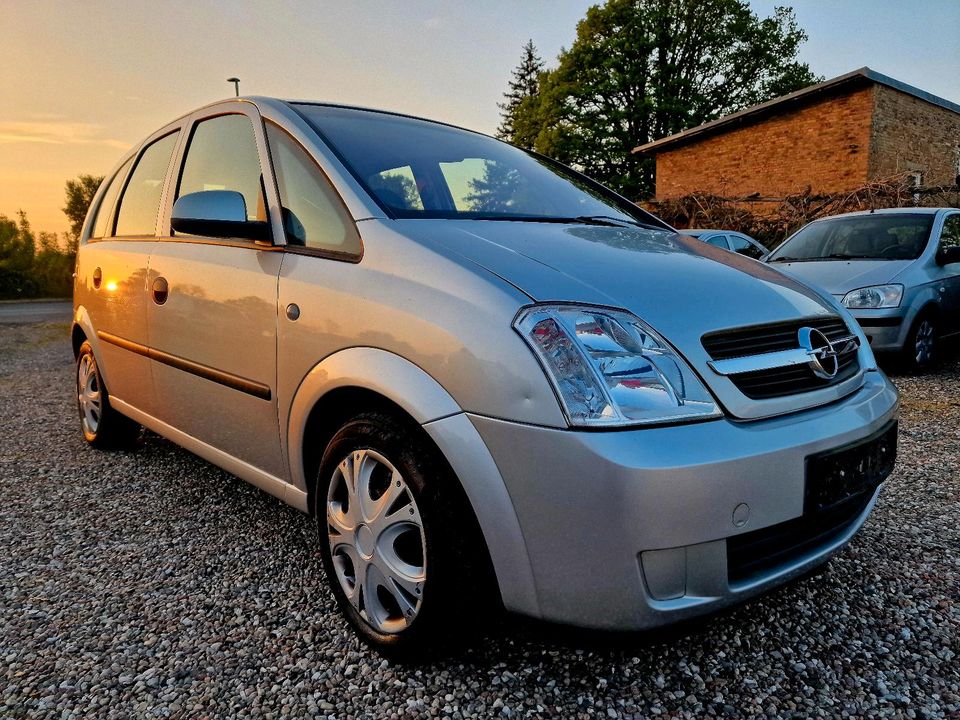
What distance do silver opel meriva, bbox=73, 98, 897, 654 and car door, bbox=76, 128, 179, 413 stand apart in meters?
0.50

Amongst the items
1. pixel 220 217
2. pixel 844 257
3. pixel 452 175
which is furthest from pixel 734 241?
pixel 220 217

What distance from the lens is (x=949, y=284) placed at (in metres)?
6.04

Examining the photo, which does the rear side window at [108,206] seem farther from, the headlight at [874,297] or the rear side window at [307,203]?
the headlight at [874,297]

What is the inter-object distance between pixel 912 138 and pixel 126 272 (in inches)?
744

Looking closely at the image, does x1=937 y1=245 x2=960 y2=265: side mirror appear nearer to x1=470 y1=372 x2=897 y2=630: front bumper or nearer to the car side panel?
x1=470 y1=372 x2=897 y2=630: front bumper

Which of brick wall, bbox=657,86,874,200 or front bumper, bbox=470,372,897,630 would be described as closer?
front bumper, bbox=470,372,897,630

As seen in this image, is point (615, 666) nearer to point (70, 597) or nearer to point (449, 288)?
point (449, 288)

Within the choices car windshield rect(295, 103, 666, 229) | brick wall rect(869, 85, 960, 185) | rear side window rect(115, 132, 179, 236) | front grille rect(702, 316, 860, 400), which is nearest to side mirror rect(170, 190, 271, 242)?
car windshield rect(295, 103, 666, 229)

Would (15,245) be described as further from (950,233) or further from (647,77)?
(950,233)

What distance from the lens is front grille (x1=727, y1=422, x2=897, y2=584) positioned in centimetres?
155

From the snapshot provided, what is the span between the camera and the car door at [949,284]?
5961 millimetres

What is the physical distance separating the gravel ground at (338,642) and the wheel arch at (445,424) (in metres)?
0.16

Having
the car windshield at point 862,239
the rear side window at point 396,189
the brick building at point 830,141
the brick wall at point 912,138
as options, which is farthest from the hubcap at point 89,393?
the brick wall at point 912,138

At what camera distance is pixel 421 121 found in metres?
2.88
